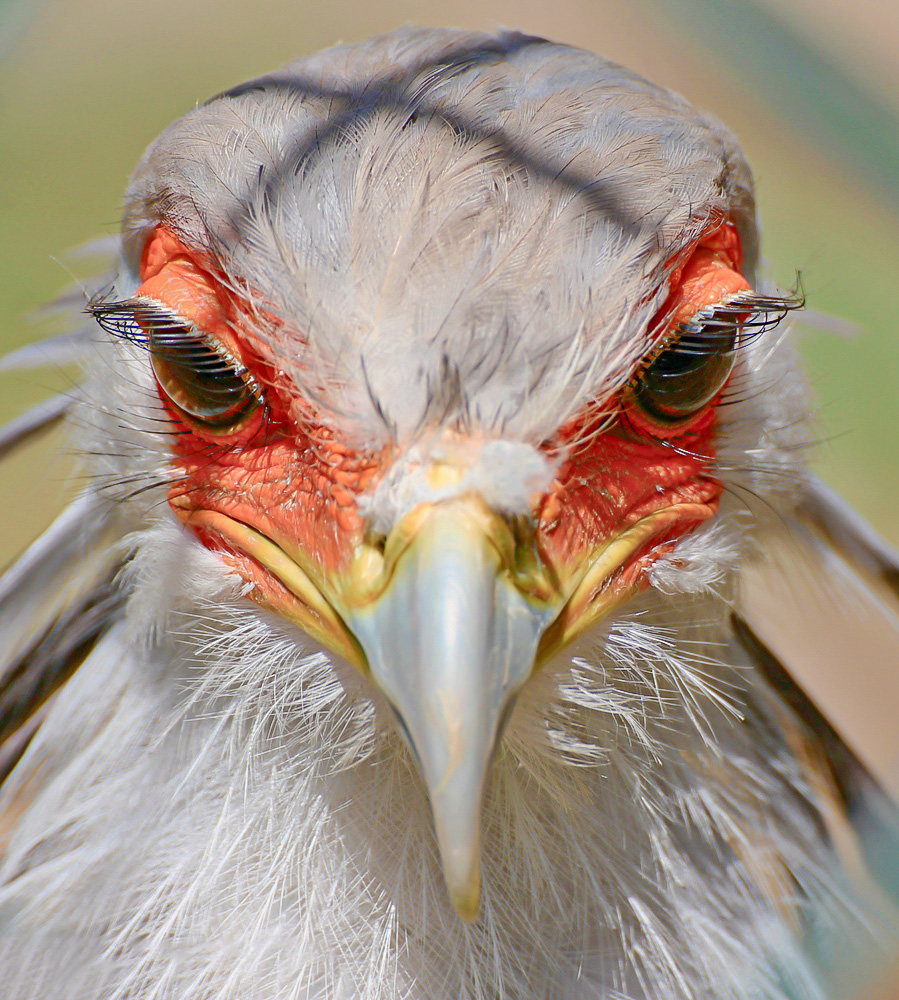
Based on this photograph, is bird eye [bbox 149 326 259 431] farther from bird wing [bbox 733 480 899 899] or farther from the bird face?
bird wing [bbox 733 480 899 899]

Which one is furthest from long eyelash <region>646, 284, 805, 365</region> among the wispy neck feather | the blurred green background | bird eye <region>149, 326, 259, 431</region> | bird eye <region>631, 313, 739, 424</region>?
the blurred green background

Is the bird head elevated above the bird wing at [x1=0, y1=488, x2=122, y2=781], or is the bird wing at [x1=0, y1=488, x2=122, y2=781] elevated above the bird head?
the bird head

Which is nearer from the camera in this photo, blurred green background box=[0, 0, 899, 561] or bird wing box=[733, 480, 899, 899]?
bird wing box=[733, 480, 899, 899]

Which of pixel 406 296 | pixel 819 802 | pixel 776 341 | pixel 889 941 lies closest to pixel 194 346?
pixel 406 296

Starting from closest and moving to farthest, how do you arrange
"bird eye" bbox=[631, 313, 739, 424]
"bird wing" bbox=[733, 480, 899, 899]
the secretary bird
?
the secretary bird
"bird eye" bbox=[631, 313, 739, 424]
"bird wing" bbox=[733, 480, 899, 899]

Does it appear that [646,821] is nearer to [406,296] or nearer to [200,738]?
[200,738]

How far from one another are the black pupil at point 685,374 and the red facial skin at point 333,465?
2 cm

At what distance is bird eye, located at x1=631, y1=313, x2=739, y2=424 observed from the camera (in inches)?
54.0

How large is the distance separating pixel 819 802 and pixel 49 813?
145 centimetres

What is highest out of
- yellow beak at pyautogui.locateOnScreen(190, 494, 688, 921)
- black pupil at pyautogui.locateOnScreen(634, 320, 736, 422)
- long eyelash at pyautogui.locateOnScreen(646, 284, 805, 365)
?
long eyelash at pyautogui.locateOnScreen(646, 284, 805, 365)

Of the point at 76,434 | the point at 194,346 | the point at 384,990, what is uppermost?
the point at 194,346

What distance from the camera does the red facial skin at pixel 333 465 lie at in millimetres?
1213

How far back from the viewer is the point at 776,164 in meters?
4.82

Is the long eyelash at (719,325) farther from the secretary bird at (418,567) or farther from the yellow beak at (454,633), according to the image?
the yellow beak at (454,633)
